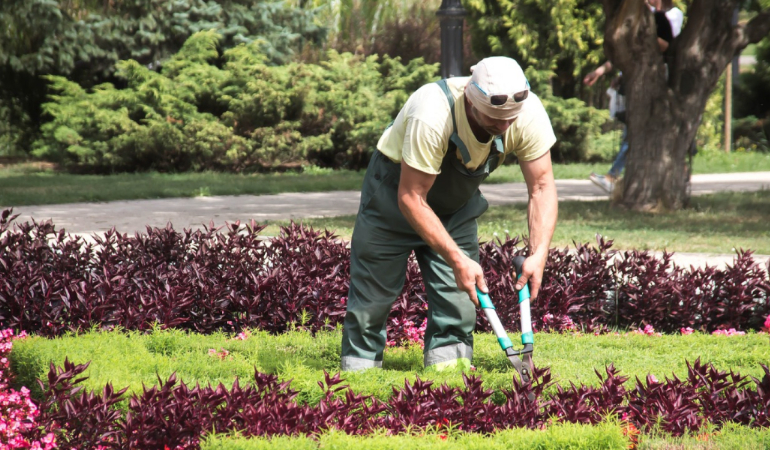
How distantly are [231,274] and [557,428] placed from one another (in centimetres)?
283

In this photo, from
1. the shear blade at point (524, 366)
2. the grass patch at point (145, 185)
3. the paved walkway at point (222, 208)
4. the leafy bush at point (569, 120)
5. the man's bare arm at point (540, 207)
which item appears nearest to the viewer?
the shear blade at point (524, 366)

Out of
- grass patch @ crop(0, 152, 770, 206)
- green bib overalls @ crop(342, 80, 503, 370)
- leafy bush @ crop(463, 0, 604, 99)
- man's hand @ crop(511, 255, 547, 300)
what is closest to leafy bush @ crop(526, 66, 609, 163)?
leafy bush @ crop(463, 0, 604, 99)

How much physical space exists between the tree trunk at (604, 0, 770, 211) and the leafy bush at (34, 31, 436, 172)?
20.4ft

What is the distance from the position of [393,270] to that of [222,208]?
724 cm

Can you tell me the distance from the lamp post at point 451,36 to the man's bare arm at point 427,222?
6359 mm

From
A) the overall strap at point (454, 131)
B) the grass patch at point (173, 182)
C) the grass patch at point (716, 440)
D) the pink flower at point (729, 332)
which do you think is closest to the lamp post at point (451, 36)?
the grass patch at point (173, 182)

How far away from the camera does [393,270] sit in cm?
405

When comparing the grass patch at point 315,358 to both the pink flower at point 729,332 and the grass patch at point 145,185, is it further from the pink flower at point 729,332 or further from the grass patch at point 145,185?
Answer: the grass patch at point 145,185

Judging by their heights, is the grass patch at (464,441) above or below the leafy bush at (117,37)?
below

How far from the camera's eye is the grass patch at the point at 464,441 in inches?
115

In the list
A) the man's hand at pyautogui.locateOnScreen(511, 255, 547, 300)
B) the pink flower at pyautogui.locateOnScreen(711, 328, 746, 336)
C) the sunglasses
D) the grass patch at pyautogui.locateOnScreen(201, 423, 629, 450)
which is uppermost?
the sunglasses

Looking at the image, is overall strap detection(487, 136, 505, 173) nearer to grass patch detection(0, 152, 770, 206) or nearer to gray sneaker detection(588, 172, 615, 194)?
gray sneaker detection(588, 172, 615, 194)

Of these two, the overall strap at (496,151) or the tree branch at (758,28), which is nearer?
the overall strap at (496,151)

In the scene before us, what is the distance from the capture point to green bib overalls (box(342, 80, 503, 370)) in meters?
3.93
